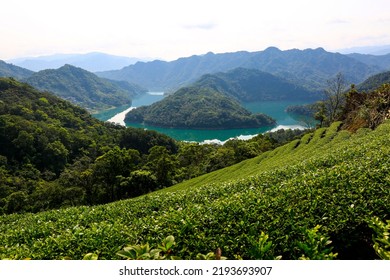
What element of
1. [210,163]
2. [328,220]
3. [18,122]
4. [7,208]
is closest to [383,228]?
[328,220]

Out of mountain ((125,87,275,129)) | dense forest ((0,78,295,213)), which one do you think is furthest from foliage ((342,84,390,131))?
mountain ((125,87,275,129))

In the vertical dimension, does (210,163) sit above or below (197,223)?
below

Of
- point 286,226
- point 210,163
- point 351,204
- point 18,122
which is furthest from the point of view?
point 18,122

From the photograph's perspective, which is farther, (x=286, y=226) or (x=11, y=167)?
(x=11, y=167)

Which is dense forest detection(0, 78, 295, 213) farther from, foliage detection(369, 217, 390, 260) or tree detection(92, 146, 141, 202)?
foliage detection(369, 217, 390, 260)

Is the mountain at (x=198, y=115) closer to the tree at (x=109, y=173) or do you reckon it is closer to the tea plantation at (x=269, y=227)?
the tree at (x=109, y=173)

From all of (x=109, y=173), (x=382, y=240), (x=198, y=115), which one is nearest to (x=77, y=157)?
(x=109, y=173)

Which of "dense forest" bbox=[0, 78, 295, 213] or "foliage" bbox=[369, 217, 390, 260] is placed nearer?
"foliage" bbox=[369, 217, 390, 260]

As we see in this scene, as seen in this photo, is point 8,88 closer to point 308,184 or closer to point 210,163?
point 210,163

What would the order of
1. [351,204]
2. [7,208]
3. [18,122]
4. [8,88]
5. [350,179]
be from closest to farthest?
[351,204] < [350,179] < [7,208] < [18,122] < [8,88]
